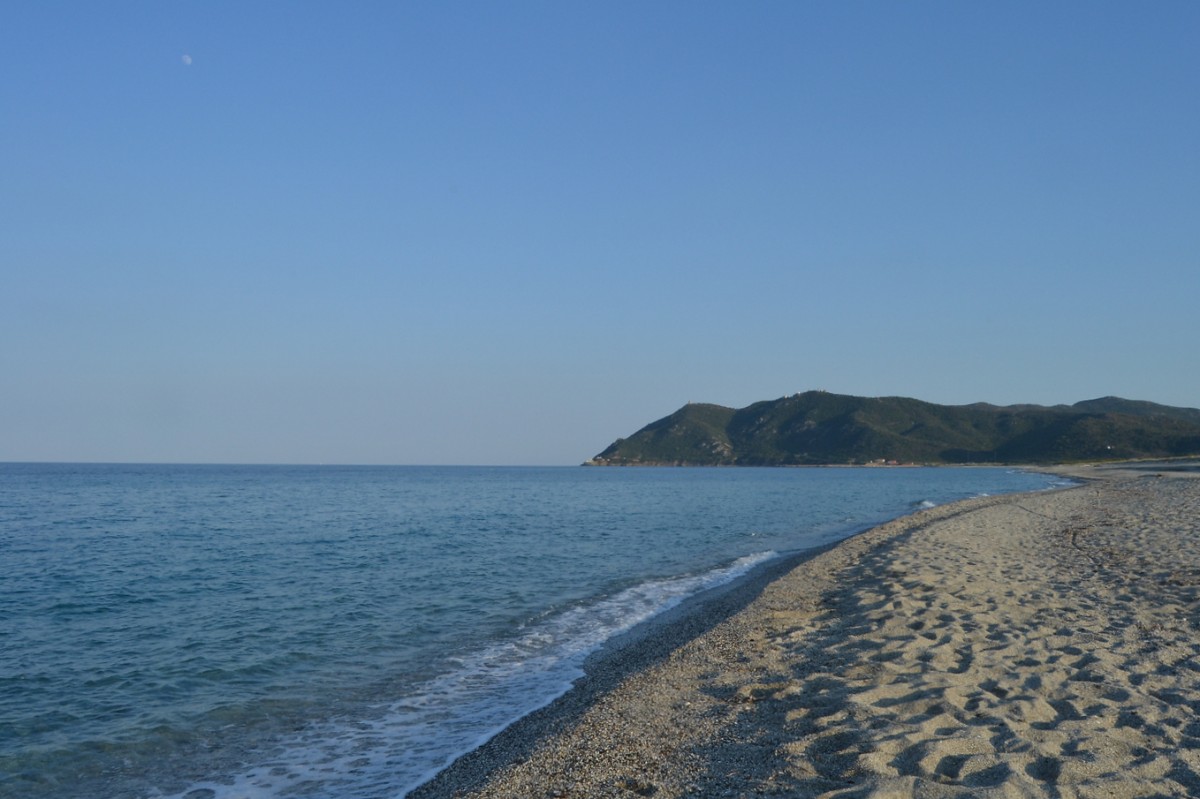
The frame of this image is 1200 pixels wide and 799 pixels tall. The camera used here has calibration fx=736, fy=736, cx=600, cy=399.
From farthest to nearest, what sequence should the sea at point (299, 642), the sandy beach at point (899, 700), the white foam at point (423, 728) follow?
the sea at point (299, 642) < the white foam at point (423, 728) < the sandy beach at point (899, 700)

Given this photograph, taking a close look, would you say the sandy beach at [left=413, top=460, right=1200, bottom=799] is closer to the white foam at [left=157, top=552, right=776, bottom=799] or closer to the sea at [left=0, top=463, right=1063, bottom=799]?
the white foam at [left=157, top=552, right=776, bottom=799]

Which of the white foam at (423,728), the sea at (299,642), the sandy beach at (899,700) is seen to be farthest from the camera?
the sea at (299,642)

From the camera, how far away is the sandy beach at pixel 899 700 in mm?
6105

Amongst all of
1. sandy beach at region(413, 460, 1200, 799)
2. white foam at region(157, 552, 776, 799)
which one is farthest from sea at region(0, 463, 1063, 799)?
sandy beach at region(413, 460, 1200, 799)

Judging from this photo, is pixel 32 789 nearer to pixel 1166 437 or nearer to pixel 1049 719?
pixel 1049 719

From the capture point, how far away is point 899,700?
786cm

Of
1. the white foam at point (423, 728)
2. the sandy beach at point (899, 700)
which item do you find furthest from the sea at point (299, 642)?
the sandy beach at point (899, 700)

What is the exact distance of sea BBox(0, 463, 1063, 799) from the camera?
9.34 m

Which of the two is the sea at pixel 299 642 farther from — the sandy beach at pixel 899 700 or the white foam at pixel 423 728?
the sandy beach at pixel 899 700

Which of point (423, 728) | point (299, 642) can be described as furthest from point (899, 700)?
point (299, 642)

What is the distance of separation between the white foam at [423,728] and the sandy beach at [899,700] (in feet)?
1.98

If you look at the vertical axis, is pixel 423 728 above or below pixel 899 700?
below

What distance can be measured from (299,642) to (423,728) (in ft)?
21.1

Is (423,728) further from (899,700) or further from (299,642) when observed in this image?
(299,642)
